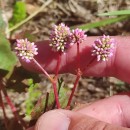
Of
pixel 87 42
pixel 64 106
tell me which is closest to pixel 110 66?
pixel 87 42

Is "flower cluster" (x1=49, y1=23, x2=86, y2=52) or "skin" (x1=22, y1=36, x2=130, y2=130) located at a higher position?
"flower cluster" (x1=49, y1=23, x2=86, y2=52)

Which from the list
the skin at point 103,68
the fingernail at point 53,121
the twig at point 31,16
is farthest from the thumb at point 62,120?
the twig at point 31,16

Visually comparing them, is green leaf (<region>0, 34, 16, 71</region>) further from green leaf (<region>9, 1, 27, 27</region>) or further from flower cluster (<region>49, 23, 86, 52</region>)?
green leaf (<region>9, 1, 27, 27</region>)

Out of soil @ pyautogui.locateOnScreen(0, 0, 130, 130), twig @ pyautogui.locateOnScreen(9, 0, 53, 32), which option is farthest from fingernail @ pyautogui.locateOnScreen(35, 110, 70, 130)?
soil @ pyautogui.locateOnScreen(0, 0, 130, 130)

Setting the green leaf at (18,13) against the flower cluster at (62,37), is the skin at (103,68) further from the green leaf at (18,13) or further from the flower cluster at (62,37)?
the green leaf at (18,13)

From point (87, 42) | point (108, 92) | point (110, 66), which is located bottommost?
point (108, 92)

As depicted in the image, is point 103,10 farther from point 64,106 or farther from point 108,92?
point 64,106

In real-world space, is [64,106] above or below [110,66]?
below
